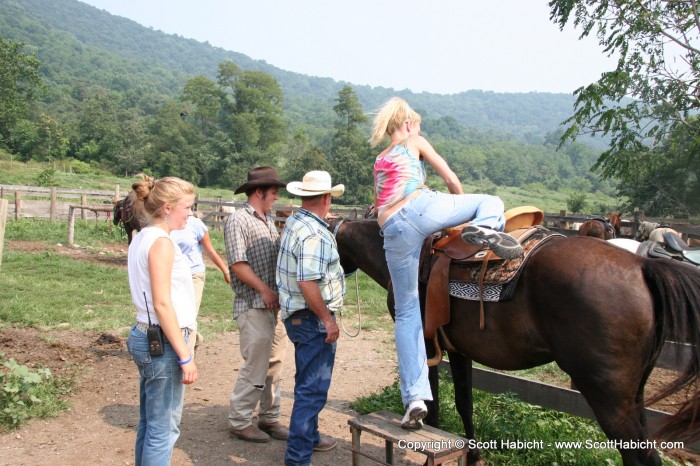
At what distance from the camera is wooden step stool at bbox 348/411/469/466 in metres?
3.35

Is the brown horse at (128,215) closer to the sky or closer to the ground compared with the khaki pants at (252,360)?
closer to the sky

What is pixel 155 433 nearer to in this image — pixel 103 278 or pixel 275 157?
pixel 103 278

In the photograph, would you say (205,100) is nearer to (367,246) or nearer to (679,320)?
(367,246)

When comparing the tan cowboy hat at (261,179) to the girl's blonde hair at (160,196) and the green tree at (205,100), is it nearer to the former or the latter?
the girl's blonde hair at (160,196)

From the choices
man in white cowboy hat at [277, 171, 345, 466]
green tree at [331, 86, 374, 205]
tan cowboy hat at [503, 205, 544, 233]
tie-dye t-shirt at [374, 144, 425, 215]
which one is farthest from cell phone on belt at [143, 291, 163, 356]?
green tree at [331, 86, 374, 205]

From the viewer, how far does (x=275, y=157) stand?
8188 cm

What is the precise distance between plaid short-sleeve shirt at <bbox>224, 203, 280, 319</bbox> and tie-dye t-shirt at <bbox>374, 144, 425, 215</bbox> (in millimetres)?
1218

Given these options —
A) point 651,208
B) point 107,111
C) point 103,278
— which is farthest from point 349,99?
point 103,278

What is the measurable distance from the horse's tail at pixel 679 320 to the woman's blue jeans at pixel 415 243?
3.23 ft

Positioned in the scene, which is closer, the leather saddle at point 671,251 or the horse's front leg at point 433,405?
the horse's front leg at point 433,405

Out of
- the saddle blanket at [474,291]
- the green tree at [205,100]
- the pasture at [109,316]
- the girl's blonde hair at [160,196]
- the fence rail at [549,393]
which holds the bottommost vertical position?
the pasture at [109,316]

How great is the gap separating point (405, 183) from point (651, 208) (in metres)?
30.8

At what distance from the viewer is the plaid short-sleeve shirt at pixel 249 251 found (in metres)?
4.46

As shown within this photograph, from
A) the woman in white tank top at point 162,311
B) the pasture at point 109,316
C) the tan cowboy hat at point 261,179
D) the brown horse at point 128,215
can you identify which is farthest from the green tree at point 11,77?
the woman in white tank top at point 162,311
